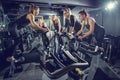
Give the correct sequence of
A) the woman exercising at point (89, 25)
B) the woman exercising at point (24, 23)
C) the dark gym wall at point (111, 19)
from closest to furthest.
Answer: the woman exercising at point (89, 25) < the woman exercising at point (24, 23) < the dark gym wall at point (111, 19)

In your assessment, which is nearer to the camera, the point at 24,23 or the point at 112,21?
the point at 24,23

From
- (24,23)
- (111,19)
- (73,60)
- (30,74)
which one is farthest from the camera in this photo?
(111,19)

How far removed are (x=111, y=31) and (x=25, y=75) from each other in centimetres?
810

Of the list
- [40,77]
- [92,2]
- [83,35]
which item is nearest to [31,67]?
[40,77]

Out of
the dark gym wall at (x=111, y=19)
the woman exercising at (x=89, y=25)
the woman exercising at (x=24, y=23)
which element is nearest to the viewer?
the woman exercising at (x=89, y=25)

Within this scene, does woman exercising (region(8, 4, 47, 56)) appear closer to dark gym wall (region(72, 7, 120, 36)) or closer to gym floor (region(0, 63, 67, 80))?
gym floor (region(0, 63, 67, 80))

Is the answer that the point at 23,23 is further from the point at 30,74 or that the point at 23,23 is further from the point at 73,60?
the point at 73,60

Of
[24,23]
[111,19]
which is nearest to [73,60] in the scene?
[24,23]

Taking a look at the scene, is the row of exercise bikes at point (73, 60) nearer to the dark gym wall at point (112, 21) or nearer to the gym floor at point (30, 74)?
the gym floor at point (30, 74)

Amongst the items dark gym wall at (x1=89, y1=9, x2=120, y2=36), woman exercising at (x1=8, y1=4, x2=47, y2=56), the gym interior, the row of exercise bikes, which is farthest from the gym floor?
dark gym wall at (x1=89, y1=9, x2=120, y2=36)

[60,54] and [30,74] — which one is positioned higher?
[60,54]

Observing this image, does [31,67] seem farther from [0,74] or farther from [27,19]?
[27,19]

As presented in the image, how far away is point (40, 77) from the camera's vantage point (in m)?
5.92

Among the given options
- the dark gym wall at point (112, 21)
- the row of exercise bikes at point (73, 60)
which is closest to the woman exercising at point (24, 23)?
the row of exercise bikes at point (73, 60)
